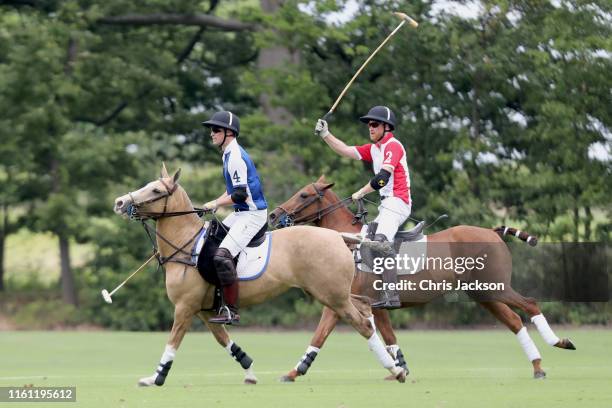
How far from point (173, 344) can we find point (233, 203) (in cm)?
146

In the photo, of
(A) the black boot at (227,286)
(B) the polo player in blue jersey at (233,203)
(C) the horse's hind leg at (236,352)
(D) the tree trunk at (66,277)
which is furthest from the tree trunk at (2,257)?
(A) the black boot at (227,286)

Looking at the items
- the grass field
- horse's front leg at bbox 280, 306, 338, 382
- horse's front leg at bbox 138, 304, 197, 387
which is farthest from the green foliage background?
horse's front leg at bbox 138, 304, 197, 387

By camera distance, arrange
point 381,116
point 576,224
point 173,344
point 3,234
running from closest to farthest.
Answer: point 173,344 → point 381,116 → point 576,224 → point 3,234

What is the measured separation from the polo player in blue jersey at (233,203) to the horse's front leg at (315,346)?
3.24ft

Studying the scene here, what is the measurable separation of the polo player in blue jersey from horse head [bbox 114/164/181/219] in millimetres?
396

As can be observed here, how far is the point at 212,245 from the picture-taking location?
43.1 ft

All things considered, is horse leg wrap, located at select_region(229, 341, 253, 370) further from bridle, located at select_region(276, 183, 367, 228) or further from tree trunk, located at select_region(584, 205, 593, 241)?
tree trunk, located at select_region(584, 205, 593, 241)

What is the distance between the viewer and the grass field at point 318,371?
11.1 metres

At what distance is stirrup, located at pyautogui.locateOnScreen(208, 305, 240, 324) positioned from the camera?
1296 centimetres

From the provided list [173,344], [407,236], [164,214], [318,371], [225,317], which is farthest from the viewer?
[318,371]

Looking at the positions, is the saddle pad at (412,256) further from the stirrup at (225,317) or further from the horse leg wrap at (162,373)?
the horse leg wrap at (162,373)

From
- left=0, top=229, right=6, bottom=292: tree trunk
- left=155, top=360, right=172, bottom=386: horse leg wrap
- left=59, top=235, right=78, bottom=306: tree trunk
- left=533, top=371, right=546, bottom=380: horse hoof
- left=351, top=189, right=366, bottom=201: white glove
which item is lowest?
left=0, top=229, right=6, bottom=292: tree trunk

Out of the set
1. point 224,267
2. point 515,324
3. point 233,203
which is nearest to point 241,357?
point 224,267

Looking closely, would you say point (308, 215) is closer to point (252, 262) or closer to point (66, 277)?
point (252, 262)
